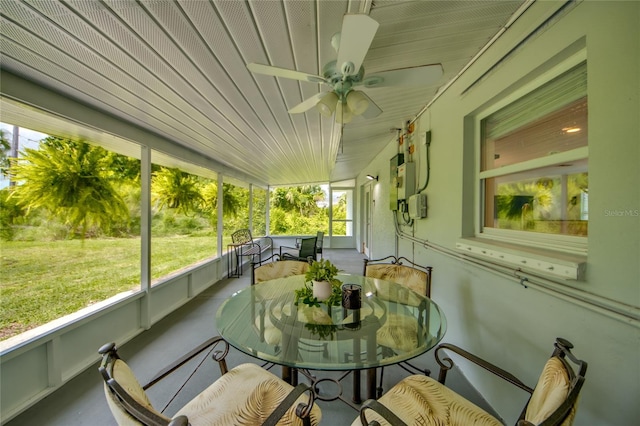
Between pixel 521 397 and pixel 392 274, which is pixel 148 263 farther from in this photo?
pixel 521 397

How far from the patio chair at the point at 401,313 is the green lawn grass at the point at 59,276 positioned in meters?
2.58

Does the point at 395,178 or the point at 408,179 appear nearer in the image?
the point at 408,179

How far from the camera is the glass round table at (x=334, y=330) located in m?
1.10

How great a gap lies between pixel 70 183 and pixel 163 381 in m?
1.84

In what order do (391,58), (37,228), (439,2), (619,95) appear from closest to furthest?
(619,95)
(439,2)
(391,58)
(37,228)

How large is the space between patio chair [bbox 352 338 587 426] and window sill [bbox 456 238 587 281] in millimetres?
332

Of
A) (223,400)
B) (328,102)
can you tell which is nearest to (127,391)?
(223,400)

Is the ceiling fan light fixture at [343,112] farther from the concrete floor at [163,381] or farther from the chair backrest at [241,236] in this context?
the chair backrest at [241,236]

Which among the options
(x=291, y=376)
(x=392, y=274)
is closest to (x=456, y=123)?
(x=392, y=274)

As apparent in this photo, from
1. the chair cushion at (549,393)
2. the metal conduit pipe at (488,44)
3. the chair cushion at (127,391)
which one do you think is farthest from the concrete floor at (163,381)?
the metal conduit pipe at (488,44)

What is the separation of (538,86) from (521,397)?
1.80 m

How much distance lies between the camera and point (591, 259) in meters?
0.93

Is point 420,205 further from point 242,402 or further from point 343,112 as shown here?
point 242,402

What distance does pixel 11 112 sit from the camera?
1.61 m
